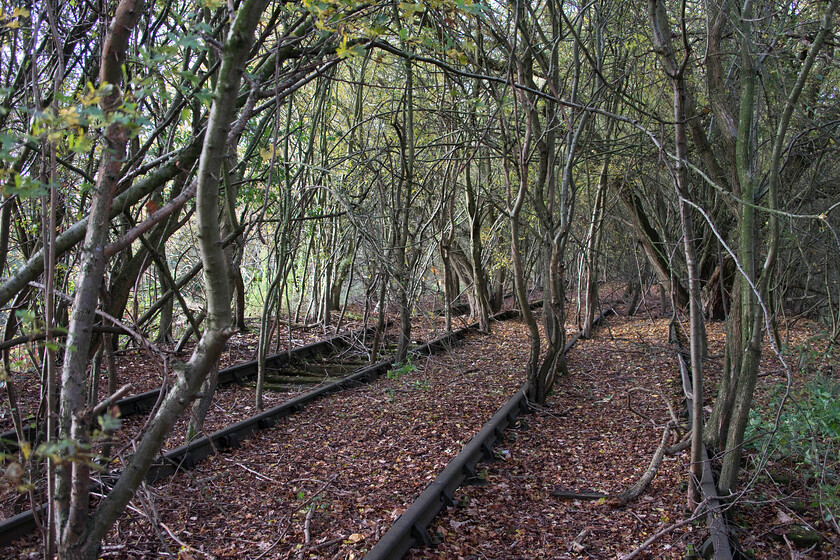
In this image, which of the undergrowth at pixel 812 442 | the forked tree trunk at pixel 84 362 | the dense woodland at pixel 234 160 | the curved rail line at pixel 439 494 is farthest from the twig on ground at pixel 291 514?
the undergrowth at pixel 812 442

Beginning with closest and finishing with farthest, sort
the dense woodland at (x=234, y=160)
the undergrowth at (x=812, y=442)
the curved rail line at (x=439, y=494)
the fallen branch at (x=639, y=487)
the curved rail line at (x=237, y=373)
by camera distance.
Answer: the dense woodland at (x=234, y=160) → the curved rail line at (x=439, y=494) → the undergrowth at (x=812, y=442) → the fallen branch at (x=639, y=487) → the curved rail line at (x=237, y=373)

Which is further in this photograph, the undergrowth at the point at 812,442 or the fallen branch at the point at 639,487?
the fallen branch at the point at 639,487

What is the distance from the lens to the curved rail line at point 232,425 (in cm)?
379

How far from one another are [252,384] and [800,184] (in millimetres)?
9275

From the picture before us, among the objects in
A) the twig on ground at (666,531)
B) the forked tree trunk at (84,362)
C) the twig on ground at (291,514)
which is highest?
the forked tree trunk at (84,362)

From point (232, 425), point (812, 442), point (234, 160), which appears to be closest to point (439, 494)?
point (232, 425)

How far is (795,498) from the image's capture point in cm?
465

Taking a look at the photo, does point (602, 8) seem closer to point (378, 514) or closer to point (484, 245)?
point (378, 514)

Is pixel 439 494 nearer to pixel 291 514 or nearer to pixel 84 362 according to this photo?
pixel 291 514

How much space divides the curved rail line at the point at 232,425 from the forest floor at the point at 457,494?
4.8 inches

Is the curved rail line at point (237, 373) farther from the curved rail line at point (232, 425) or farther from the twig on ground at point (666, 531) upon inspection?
the twig on ground at point (666, 531)

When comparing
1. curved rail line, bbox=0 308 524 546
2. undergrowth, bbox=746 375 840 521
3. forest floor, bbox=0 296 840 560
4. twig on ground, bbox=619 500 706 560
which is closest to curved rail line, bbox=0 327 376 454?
curved rail line, bbox=0 308 524 546

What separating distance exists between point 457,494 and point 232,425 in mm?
2480

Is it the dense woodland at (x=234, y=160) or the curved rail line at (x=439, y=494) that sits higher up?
the dense woodland at (x=234, y=160)
